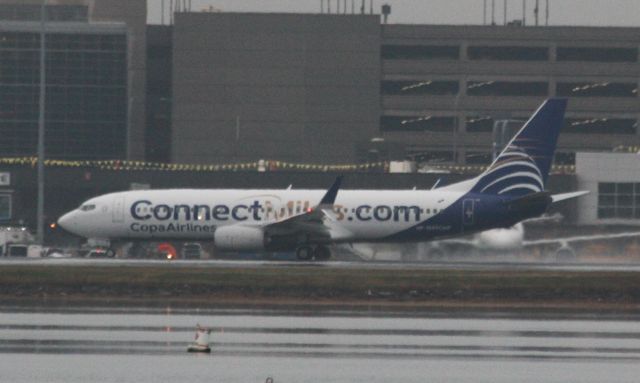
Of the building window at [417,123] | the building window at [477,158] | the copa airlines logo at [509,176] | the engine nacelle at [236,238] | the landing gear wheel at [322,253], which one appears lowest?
the landing gear wheel at [322,253]

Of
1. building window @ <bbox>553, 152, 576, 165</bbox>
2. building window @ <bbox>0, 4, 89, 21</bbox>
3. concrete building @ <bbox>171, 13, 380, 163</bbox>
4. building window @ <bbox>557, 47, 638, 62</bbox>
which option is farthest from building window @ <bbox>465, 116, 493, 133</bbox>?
building window @ <bbox>0, 4, 89, 21</bbox>

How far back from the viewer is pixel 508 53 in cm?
14412

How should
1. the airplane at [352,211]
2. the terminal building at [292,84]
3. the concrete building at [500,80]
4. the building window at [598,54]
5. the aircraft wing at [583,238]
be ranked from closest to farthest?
the airplane at [352,211] → the aircraft wing at [583,238] → the terminal building at [292,84] → the concrete building at [500,80] → the building window at [598,54]

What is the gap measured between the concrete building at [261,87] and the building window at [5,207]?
146 feet

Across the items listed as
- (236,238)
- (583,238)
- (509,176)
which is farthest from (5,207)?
(509,176)

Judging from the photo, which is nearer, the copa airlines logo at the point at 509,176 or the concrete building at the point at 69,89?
the copa airlines logo at the point at 509,176

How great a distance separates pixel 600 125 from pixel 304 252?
269 feet

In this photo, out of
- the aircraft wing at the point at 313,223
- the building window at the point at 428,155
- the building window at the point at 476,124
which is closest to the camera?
the aircraft wing at the point at 313,223

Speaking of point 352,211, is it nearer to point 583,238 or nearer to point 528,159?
point 528,159

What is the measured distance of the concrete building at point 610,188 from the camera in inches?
3361

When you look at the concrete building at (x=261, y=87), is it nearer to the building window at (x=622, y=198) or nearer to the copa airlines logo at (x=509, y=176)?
the building window at (x=622, y=198)

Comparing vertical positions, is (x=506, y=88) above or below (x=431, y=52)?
below

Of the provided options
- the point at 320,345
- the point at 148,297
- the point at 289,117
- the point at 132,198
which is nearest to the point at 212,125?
the point at 289,117

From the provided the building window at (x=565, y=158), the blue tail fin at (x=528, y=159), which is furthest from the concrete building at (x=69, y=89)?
the blue tail fin at (x=528, y=159)
